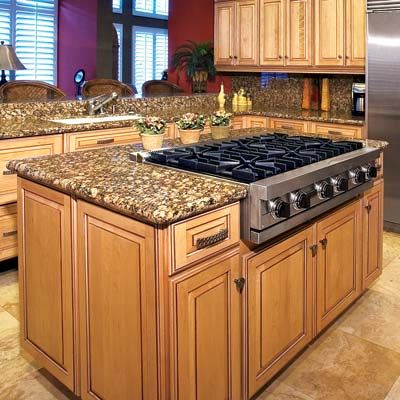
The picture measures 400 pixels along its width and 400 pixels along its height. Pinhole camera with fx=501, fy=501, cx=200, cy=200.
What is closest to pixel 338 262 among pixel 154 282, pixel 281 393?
pixel 281 393

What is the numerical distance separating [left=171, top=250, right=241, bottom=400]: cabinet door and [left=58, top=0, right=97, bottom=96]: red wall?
22.7ft

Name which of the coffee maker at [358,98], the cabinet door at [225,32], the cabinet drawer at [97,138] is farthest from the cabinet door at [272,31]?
the cabinet drawer at [97,138]

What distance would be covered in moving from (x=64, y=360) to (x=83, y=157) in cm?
79

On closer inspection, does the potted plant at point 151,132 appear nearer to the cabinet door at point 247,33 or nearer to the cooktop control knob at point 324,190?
the cooktop control knob at point 324,190

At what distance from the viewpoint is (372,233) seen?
2576 millimetres


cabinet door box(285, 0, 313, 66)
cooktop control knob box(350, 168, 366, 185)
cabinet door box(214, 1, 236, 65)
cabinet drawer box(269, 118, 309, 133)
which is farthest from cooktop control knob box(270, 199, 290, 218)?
cabinet door box(214, 1, 236, 65)

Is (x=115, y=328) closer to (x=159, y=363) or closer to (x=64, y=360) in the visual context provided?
(x=159, y=363)

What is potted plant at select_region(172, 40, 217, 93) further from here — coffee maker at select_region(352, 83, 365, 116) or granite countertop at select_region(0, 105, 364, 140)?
coffee maker at select_region(352, 83, 365, 116)

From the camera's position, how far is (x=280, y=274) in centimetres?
181

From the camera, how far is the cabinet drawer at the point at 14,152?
2.84 metres

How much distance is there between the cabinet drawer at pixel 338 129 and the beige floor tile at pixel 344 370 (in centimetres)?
210

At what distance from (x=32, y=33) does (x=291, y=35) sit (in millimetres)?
5149

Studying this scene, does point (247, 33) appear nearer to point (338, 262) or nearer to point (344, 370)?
point (338, 262)

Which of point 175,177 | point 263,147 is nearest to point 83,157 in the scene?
point 175,177
